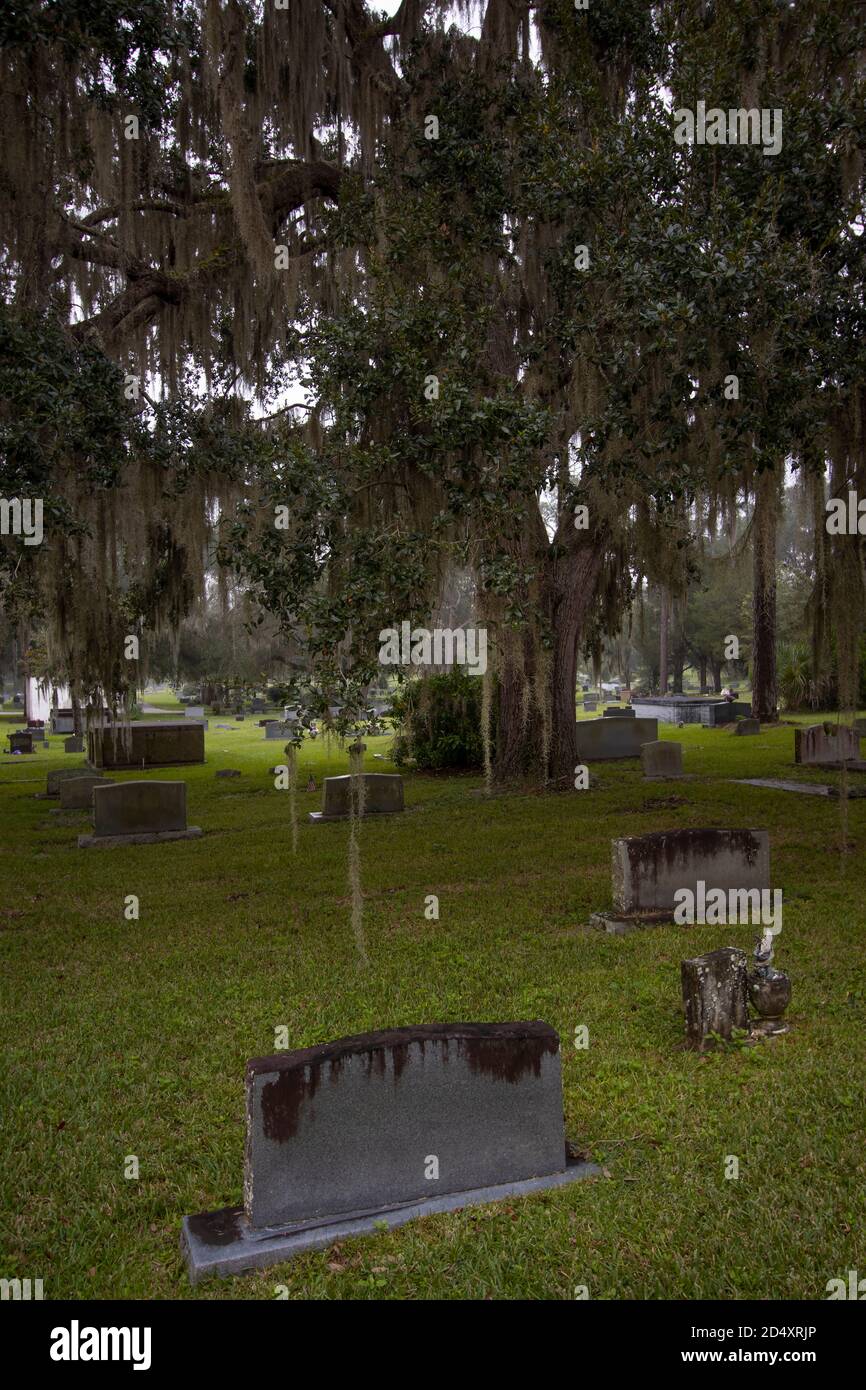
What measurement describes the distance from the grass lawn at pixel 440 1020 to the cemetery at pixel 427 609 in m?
0.03

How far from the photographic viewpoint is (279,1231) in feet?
11.4

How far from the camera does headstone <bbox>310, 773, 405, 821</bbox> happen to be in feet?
46.6

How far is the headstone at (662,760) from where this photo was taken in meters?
16.6

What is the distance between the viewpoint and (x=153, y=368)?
1277 centimetres

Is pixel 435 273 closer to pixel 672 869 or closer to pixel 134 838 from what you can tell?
pixel 672 869

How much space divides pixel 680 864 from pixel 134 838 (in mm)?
7966

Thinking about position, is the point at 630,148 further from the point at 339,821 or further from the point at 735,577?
the point at 339,821

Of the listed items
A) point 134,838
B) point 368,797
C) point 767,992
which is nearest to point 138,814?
point 134,838

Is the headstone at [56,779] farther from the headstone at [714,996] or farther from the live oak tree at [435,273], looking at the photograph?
the headstone at [714,996]

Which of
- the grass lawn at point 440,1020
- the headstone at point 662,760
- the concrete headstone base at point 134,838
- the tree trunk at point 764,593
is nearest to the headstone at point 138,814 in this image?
the concrete headstone base at point 134,838

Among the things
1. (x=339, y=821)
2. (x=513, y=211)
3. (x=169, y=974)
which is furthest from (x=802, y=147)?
(x=339, y=821)

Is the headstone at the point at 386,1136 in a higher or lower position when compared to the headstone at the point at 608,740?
lower

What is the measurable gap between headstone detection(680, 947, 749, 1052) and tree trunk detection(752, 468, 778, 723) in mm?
4528

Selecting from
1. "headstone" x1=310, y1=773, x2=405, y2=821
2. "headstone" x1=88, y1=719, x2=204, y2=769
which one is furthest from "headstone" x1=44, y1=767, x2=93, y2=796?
"headstone" x1=310, y1=773, x2=405, y2=821
